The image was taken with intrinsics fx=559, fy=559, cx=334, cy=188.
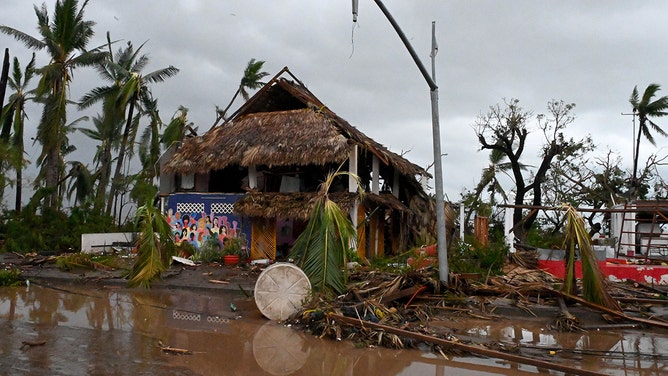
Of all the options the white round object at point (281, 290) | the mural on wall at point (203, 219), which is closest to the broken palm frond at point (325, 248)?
the white round object at point (281, 290)

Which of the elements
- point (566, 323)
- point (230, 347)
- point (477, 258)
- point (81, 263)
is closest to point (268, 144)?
point (81, 263)

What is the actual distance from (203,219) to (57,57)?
1166cm

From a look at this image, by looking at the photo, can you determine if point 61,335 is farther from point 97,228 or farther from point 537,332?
point 97,228

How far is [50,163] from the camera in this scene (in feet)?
85.2

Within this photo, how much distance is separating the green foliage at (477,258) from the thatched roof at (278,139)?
16.3 ft

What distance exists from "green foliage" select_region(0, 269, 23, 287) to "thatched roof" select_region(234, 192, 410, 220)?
6369 mm

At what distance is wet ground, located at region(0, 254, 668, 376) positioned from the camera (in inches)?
282

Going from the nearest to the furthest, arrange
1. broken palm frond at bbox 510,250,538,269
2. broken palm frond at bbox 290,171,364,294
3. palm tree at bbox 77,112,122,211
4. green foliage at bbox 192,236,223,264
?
broken palm frond at bbox 290,171,364,294, broken palm frond at bbox 510,250,538,269, green foliage at bbox 192,236,223,264, palm tree at bbox 77,112,122,211

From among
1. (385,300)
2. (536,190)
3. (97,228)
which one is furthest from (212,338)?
(536,190)

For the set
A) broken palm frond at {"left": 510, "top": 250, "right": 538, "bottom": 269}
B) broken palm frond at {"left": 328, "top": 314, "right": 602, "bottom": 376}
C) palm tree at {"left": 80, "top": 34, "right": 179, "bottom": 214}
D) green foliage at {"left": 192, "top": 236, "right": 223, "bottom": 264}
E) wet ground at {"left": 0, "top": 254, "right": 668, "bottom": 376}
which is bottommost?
wet ground at {"left": 0, "top": 254, "right": 668, "bottom": 376}

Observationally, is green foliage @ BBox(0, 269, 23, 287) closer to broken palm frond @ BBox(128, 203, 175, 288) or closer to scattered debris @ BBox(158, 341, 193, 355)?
broken palm frond @ BBox(128, 203, 175, 288)

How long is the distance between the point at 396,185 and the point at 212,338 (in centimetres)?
1412

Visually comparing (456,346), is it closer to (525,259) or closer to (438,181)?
(438,181)

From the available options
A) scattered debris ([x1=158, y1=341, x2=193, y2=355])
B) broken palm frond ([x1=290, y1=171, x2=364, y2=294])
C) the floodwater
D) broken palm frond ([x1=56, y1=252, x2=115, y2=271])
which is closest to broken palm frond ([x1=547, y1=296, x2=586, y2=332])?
the floodwater
